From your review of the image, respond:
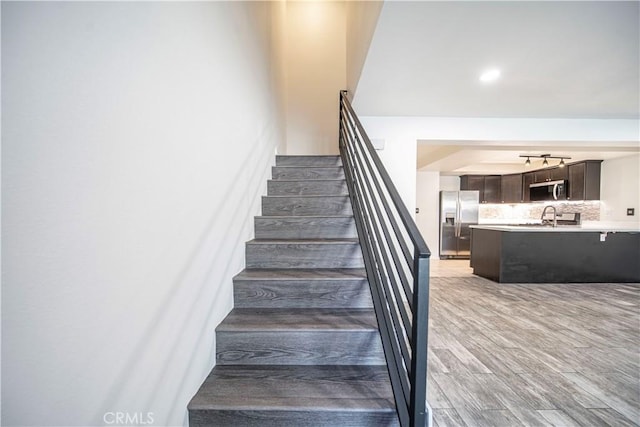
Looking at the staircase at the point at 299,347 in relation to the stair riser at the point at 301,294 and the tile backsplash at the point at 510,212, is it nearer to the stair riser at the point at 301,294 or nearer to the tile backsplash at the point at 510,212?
the stair riser at the point at 301,294

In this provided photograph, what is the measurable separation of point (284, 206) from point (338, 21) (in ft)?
14.1

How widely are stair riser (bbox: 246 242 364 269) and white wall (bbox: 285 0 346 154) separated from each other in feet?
10.8

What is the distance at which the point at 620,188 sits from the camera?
579 cm

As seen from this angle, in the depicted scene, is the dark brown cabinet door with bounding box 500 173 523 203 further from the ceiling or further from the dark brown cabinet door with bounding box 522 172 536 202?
the ceiling

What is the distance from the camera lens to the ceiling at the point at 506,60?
1919 millimetres

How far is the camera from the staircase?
1.26 meters

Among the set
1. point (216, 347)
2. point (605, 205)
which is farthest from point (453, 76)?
point (605, 205)

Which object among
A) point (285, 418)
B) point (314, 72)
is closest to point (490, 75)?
point (285, 418)

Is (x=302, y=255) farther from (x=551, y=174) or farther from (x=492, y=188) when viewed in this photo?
(x=492, y=188)

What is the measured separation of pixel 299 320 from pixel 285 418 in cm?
52

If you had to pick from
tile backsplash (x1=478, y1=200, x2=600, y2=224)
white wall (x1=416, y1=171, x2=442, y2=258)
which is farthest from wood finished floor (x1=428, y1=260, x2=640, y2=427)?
tile backsplash (x1=478, y1=200, x2=600, y2=224)

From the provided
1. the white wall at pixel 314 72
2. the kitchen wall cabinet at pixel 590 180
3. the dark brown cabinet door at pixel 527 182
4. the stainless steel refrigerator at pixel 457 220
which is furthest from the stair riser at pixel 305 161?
the dark brown cabinet door at pixel 527 182

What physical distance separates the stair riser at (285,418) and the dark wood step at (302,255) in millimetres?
1051

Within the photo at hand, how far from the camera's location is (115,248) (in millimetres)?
860
